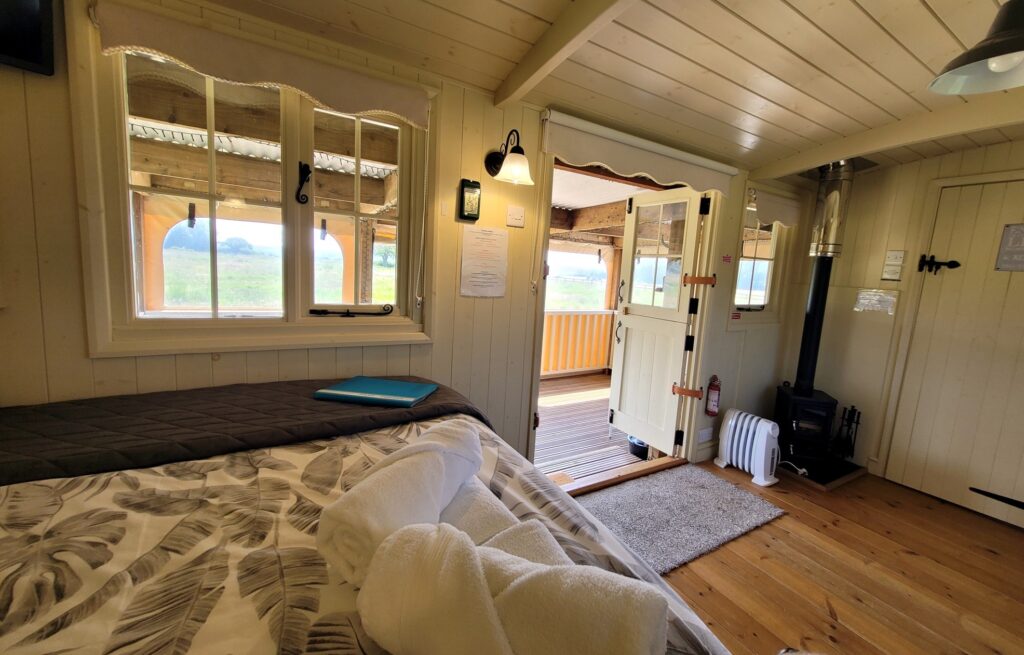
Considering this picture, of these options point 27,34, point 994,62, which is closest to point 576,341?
point 994,62

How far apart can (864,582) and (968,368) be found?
1674 millimetres

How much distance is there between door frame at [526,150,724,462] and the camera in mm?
1951

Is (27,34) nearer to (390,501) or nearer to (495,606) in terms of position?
(390,501)

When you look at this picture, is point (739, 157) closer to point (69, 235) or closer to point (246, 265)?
point (246, 265)

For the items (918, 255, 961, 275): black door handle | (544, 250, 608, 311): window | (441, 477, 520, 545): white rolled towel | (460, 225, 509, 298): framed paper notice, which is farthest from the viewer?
(544, 250, 608, 311): window

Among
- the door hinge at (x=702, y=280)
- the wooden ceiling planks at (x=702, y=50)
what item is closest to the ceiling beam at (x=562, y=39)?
the wooden ceiling planks at (x=702, y=50)

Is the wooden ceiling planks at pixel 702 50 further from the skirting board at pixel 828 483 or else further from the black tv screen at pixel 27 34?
the skirting board at pixel 828 483

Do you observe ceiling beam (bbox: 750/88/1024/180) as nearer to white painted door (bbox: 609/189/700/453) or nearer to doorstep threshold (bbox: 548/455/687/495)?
white painted door (bbox: 609/189/700/453)

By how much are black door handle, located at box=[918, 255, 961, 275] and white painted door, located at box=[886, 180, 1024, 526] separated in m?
0.03

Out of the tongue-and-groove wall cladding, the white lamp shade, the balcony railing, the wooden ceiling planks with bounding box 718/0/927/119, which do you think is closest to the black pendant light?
the wooden ceiling planks with bounding box 718/0/927/119

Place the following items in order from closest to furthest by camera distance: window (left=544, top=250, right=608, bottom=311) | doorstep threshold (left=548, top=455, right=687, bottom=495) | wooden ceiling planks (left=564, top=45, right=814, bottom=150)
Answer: wooden ceiling planks (left=564, top=45, right=814, bottom=150) → doorstep threshold (left=548, top=455, right=687, bottom=495) → window (left=544, top=250, right=608, bottom=311)

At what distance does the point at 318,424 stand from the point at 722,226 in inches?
105

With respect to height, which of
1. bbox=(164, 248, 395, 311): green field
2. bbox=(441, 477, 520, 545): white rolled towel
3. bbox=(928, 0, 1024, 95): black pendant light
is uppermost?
bbox=(928, 0, 1024, 95): black pendant light

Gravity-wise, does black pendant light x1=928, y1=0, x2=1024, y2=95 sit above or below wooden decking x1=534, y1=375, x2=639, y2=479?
above
